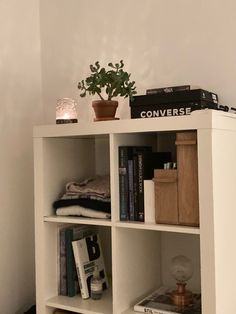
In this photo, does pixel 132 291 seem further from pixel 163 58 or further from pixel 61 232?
pixel 163 58

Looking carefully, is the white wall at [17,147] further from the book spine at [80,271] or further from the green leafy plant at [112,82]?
the green leafy plant at [112,82]

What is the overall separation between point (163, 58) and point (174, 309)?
1.02m

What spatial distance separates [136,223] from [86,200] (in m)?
0.27

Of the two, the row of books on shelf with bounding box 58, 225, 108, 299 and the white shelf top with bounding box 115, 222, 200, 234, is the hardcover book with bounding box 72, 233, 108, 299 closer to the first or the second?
the row of books on shelf with bounding box 58, 225, 108, 299

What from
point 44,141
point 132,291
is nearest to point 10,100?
point 44,141

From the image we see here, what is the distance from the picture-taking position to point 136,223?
56.0 inches

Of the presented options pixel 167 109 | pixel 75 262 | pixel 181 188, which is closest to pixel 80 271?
pixel 75 262

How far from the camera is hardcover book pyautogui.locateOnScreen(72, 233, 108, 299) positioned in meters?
1.64

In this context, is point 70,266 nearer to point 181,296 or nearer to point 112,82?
point 181,296

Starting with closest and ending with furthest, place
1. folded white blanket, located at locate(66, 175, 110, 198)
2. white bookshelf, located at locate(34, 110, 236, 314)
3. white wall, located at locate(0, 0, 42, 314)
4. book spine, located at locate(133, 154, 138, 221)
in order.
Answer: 1. white bookshelf, located at locate(34, 110, 236, 314)
2. book spine, located at locate(133, 154, 138, 221)
3. folded white blanket, located at locate(66, 175, 110, 198)
4. white wall, located at locate(0, 0, 42, 314)

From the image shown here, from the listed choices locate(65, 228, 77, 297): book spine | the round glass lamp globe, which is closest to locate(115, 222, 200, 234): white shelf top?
the round glass lamp globe

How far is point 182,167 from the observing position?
1346mm

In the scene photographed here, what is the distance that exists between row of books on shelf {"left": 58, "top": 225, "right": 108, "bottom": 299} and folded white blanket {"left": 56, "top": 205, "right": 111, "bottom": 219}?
10cm

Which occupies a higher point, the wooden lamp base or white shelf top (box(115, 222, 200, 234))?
white shelf top (box(115, 222, 200, 234))
